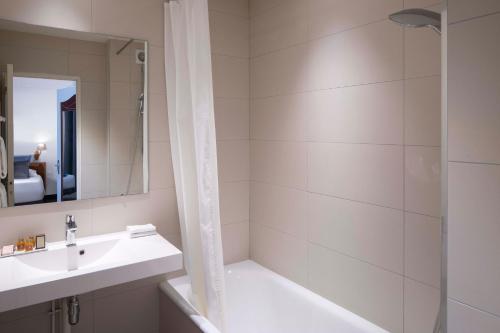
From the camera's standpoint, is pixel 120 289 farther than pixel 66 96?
Yes

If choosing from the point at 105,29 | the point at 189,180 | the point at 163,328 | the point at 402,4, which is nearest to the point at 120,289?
the point at 163,328

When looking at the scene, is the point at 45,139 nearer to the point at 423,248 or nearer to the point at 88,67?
the point at 88,67

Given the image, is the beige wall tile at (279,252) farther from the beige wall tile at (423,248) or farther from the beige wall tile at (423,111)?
the beige wall tile at (423,111)

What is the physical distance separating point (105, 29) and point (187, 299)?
5.33 ft

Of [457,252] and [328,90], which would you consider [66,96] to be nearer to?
[328,90]

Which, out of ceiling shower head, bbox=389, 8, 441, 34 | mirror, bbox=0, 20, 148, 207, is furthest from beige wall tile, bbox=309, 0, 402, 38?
mirror, bbox=0, 20, 148, 207

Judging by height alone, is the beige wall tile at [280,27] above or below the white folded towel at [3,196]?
above

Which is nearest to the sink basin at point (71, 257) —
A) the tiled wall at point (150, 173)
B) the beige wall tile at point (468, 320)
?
the tiled wall at point (150, 173)

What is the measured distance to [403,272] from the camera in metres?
1.62

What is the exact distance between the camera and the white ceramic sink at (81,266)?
138 cm

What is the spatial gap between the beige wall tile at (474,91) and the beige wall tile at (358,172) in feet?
2.54

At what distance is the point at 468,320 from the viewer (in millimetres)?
852

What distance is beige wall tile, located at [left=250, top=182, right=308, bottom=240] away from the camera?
7.19 ft

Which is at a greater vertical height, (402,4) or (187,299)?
(402,4)
